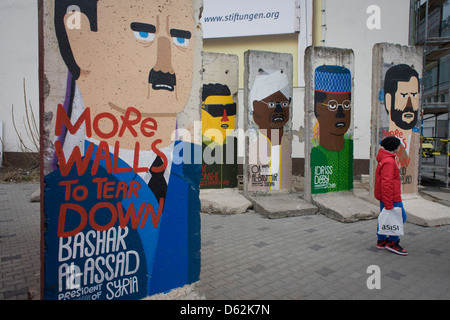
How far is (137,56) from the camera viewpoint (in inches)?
109

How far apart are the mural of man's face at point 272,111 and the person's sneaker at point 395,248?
365 cm

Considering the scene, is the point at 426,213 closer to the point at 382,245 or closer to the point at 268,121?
the point at 382,245

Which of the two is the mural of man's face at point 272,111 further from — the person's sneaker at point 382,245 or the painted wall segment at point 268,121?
the person's sneaker at point 382,245

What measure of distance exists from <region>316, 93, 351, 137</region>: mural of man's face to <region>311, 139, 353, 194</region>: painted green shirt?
372mm

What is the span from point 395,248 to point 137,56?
4.00 metres

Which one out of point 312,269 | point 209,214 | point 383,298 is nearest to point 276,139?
point 209,214

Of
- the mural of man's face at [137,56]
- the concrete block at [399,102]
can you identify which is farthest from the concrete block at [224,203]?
the mural of man's face at [137,56]

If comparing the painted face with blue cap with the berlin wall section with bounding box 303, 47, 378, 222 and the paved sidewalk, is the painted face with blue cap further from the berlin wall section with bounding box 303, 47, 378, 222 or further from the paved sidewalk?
the paved sidewalk

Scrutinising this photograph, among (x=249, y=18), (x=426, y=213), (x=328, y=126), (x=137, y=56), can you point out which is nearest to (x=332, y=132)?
(x=328, y=126)

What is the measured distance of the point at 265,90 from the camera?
735 cm

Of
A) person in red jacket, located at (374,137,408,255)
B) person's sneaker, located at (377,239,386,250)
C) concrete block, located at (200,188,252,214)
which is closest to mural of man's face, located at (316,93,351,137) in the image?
concrete block, located at (200,188,252,214)

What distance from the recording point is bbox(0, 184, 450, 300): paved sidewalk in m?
3.31

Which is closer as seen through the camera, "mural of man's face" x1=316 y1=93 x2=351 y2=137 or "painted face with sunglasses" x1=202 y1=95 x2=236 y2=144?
"mural of man's face" x1=316 y1=93 x2=351 y2=137

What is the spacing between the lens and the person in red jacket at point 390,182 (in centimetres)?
430
